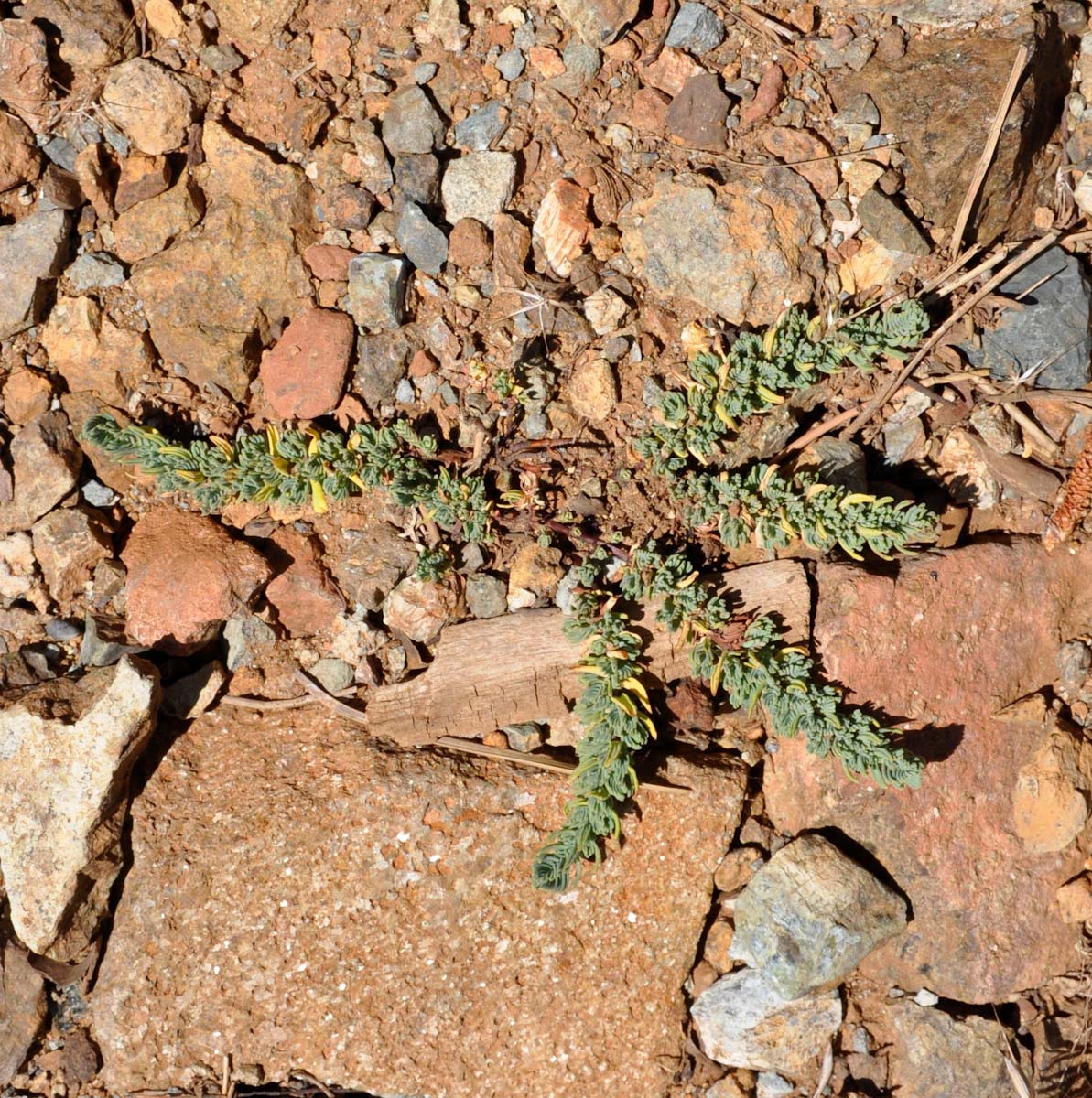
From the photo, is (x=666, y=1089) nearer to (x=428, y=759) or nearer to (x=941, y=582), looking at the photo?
(x=428, y=759)

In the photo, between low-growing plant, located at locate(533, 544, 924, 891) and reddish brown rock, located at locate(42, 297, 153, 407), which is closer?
low-growing plant, located at locate(533, 544, 924, 891)

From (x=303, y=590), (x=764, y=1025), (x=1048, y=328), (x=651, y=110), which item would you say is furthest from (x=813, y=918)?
(x=651, y=110)

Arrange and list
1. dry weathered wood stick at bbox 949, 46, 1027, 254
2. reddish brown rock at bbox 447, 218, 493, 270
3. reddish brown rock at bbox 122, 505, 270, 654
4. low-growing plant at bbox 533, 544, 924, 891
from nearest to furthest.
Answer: low-growing plant at bbox 533, 544, 924, 891 → dry weathered wood stick at bbox 949, 46, 1027, 254 → reddish brown rock at bbox 122, 505, 270, 654 → reddish brown rock at bbox 447, 218, 493, 270

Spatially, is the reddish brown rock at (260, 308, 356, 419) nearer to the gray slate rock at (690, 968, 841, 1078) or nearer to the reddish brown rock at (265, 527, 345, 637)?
the reddish brown rock at (265, 527, 345, 637)

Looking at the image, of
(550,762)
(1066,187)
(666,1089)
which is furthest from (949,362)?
(666,1089)

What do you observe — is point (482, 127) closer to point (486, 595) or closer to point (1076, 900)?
point (486, 595)

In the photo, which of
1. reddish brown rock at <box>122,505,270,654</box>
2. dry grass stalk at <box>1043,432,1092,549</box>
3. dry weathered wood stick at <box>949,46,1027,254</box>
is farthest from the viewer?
reddish brown rock at <box>122,505,270,654</box>

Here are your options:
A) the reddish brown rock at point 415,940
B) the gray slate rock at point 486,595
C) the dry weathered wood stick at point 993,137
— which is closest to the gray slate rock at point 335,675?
the reddish brown rock at point 415,940

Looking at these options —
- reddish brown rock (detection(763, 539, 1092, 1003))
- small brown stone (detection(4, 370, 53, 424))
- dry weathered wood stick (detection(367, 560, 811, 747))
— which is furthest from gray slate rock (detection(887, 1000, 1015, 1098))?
small brown stone (detection(4, 370, 53, 424))
